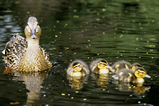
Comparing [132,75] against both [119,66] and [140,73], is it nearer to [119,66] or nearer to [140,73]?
[140,73]

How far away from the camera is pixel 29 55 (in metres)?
8.59

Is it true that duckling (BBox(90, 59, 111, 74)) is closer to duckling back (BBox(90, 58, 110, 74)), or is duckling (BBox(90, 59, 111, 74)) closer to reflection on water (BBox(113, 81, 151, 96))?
duckling back (BBox(90, 58, 110, 74))

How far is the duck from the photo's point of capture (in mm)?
8133

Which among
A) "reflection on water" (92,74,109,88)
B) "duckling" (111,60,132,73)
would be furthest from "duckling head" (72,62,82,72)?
"duckling" (111,60,132,73)

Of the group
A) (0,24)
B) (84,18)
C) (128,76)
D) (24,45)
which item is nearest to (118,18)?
(84,18)

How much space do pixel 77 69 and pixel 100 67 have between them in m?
0.62

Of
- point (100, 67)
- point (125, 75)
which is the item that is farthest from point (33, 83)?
point (125, 75)

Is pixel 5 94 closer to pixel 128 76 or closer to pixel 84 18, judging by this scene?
pixel 128 76

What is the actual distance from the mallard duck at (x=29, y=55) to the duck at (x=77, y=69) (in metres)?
0.82

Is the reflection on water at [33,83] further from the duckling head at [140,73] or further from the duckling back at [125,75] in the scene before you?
the duckling head at [140,73]

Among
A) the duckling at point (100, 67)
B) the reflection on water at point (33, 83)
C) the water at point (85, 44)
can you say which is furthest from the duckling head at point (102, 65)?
the reflection on water at point (33, 83)

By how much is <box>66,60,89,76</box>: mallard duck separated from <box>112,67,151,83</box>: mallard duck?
0.89 meters

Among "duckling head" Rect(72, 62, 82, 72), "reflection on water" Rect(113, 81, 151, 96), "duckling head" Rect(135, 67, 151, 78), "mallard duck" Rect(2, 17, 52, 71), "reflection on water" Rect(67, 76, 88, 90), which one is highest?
"mallard duck" Rect(2, 17, 52, 71)

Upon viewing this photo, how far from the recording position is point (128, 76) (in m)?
7.70
